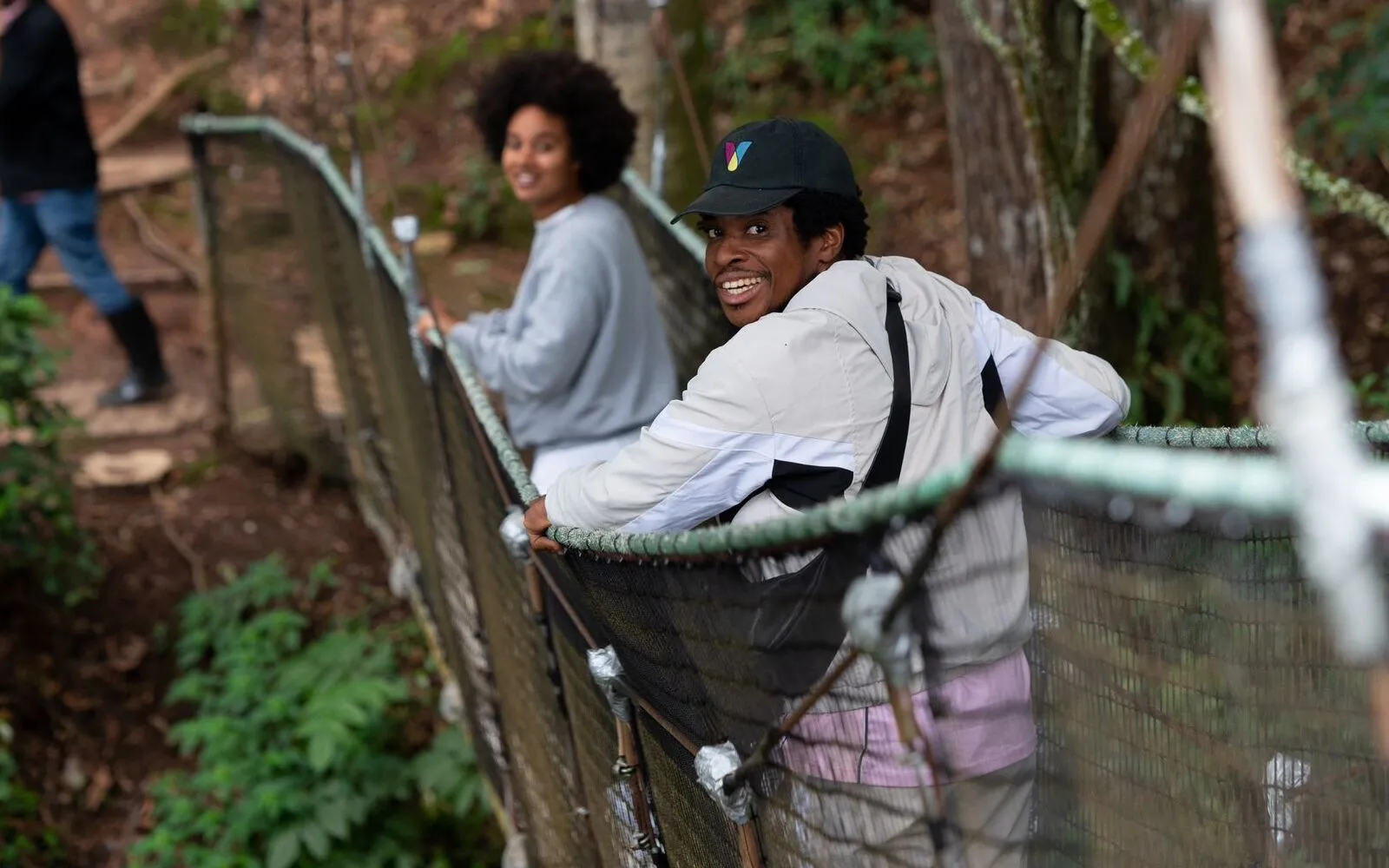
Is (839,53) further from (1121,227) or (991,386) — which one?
(991,386)

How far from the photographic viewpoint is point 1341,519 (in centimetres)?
63

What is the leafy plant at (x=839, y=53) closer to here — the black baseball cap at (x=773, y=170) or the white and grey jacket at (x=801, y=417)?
the black baseball cap at (x=773, y=170)

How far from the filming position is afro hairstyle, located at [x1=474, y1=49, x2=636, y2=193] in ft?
10.1

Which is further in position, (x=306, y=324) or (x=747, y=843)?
(x=306, y=324)

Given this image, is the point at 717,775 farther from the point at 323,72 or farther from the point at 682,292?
the point at 323,72

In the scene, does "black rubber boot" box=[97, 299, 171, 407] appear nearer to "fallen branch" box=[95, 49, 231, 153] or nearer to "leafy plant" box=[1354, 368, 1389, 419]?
"fallen branch" box=[95, 49, 231, 153]

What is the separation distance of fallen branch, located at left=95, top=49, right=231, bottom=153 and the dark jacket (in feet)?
11.8

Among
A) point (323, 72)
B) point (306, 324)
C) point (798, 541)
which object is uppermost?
point (323, 72)

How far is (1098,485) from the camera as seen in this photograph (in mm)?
847

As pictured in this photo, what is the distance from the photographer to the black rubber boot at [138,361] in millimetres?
6109

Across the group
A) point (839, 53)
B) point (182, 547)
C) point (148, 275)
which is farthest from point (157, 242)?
point (839, 53)

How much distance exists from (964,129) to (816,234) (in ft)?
9.01

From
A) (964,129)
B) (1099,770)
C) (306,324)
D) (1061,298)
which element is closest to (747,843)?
(1099,770)

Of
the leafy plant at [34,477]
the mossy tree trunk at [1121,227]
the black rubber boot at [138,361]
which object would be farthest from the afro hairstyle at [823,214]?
the black rubber boot at [138,361]
